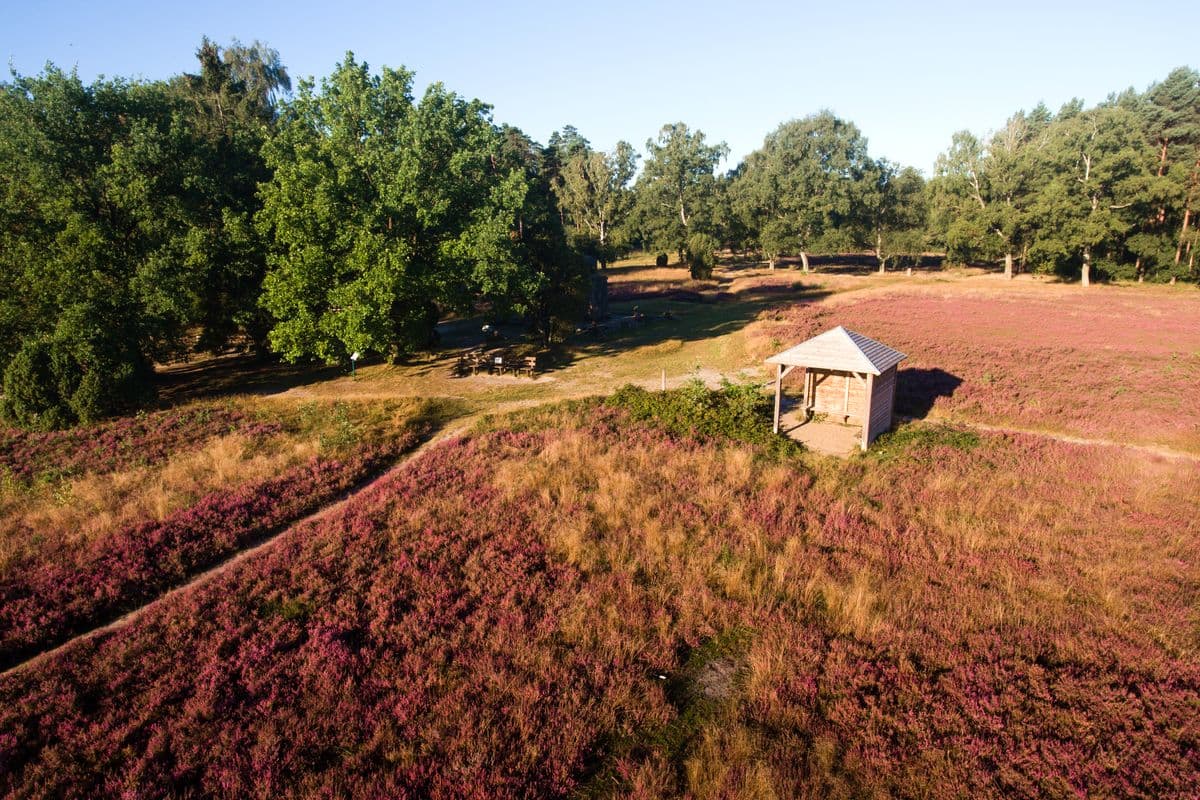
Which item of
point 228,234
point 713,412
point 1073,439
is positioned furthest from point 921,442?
point 228,234

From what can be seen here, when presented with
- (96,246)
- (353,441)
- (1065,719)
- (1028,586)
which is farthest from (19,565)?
(1028,586)

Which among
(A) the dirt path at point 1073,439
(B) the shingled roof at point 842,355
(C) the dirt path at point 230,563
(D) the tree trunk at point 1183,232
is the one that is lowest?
(A) the dirt path at point 1073,439

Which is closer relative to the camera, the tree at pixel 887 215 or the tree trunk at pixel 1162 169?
the tree trunk at pixel 1162 169

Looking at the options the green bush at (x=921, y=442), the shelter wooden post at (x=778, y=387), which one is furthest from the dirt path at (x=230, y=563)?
the green bush at (x=921, y=442)

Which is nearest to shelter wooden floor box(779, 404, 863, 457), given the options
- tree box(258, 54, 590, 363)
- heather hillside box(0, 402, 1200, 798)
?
heather hillside box(0, 402, 1200, 798)

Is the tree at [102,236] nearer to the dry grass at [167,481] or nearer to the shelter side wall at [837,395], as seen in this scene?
the dry grass at [167,481]

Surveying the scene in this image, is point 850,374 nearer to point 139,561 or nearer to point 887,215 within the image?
point 139,561
